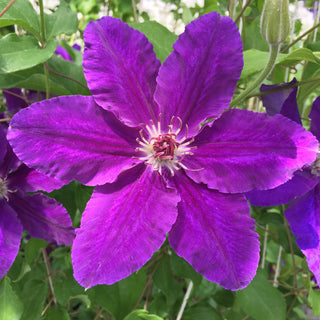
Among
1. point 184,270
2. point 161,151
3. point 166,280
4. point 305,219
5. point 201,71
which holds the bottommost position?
point 166,280

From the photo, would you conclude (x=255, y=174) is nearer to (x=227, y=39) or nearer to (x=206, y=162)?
(x=206, y=162)

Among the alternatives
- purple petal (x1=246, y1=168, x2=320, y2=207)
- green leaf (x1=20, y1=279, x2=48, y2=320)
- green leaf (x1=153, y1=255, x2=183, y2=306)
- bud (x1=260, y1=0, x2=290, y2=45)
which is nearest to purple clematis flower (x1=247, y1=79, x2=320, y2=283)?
purple petal (x1=246, y1=168, x2=320, y2=207)

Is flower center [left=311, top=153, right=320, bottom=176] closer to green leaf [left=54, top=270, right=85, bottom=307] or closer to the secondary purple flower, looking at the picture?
the secondary purple flower

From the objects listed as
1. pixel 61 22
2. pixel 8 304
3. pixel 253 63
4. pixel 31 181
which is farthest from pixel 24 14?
pixel 8 304

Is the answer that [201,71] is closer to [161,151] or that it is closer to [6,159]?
[161,151]

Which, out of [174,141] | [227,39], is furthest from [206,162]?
[227,39]
